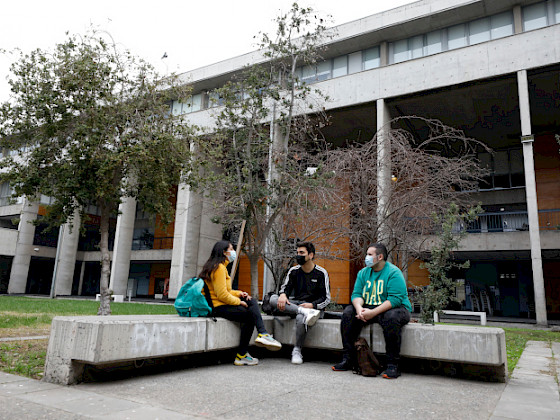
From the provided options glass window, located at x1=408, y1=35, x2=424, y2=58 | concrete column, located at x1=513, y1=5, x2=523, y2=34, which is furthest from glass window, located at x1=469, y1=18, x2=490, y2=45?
glass window, located at x1=408, y1=35, x2=424, y2=58

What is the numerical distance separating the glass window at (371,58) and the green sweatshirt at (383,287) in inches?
756

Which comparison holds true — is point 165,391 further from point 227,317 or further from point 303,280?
point 303,280

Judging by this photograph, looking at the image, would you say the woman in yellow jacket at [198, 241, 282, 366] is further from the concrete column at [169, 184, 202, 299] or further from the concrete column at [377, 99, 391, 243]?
the concrete column at [169, 184, 202, 299]

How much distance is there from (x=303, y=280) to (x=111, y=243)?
39.0 metres

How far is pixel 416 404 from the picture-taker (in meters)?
3.54

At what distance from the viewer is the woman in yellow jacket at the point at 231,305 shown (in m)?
5.06

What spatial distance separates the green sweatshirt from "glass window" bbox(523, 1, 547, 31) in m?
18.6

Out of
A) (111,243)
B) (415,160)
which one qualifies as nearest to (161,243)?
(111,243)

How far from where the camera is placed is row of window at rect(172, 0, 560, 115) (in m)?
18.3

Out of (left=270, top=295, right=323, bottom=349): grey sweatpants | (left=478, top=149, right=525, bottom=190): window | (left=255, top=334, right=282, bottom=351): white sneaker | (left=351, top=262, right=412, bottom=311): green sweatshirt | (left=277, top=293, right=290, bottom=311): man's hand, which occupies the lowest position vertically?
(left=255, top=334, right=282, bottom=351): white sneaker

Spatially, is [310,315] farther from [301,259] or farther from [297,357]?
[301,259]

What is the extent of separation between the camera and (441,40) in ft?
67.3

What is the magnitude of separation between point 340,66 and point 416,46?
410 cm

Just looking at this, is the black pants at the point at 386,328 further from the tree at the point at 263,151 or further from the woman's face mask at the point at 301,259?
the tree at the point at 263,151
